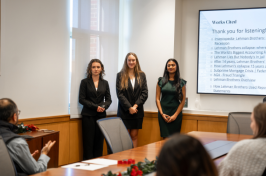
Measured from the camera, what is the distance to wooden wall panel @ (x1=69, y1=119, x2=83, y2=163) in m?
4.82

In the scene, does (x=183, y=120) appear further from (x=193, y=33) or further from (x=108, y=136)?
(x=108, y=136)

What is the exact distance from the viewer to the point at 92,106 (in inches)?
184

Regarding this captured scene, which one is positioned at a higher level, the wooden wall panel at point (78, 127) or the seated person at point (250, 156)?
the seated person at point (250, 156)

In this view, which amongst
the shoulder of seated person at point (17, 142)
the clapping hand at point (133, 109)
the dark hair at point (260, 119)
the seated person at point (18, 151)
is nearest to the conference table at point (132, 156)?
the seated person at point (18, 151)

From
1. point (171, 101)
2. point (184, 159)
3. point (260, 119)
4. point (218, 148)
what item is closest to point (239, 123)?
point (218, 148)

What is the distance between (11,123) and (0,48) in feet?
6.25

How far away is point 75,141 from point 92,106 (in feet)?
2.27

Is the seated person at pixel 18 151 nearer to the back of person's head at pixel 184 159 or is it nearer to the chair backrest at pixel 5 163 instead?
the chair backrest at pixel 5 163

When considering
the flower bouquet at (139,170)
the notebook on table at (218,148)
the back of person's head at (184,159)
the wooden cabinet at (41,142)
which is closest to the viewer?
the back of person's head at (184,159)

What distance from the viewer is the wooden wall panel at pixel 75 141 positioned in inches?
190

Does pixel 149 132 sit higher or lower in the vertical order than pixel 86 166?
lower

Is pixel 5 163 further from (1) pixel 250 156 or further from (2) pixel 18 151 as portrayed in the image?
(1) pixel 250 156

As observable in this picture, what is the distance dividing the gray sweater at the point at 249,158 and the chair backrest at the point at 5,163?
1407mm

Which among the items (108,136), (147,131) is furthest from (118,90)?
(108,136)
